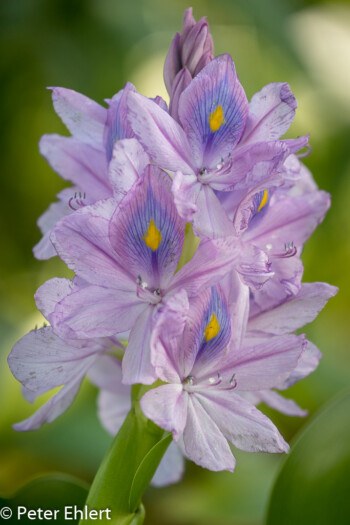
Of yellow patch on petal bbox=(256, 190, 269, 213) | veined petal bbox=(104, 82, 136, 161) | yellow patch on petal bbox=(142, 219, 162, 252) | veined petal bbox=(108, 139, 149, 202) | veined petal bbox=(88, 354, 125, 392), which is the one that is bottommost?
veined petal bbox=(88, 354, 125, 392)

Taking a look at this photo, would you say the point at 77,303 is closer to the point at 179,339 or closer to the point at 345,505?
the point at 179,339

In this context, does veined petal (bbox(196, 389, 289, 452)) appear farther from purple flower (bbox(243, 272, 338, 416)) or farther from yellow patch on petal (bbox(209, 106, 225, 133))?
yellow patch on petal (bbox(209, 106, 225, 133))

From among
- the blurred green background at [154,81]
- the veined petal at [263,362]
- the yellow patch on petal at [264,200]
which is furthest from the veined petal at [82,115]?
the blurred green background at [154,81]

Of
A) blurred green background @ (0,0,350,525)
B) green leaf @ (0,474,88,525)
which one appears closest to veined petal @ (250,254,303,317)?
green leaf @ (0,474,88,525)

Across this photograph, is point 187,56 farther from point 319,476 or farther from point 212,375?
point 319,476

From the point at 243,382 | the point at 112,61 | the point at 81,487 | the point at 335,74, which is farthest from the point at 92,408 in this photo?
the point at 335,74

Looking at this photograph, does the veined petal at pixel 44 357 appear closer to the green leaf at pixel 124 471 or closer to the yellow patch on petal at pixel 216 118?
the green leaf at pixel 124 471

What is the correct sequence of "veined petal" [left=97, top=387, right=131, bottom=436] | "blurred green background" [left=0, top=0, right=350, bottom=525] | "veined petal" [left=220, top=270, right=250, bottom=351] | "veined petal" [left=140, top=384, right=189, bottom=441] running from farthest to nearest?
"blurred green background" [left=0, top=0, right=350, bottom=525] < "veined petal" [left=97, top=387, right=131, bottom=436] < "veined petal" [left=220, top=270, right=250, bottom=351] < "veined petal" [left=140, top=384, right=189, bottom=441]

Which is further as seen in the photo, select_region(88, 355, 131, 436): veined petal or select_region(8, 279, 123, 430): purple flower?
select_region(88, 355, 131, 436): veined petal
